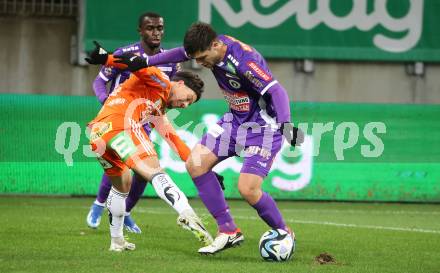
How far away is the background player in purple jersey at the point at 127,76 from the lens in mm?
9562

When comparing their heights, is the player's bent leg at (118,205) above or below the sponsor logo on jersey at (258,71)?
below

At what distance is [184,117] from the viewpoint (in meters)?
14.1

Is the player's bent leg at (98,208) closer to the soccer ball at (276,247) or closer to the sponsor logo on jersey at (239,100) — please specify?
the sponsor logo on jersey at (239,100)

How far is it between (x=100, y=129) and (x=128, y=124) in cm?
22

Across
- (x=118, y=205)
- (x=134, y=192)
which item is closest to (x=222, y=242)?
(x=118, y=205)

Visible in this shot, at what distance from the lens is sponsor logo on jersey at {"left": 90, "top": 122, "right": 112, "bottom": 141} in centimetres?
766

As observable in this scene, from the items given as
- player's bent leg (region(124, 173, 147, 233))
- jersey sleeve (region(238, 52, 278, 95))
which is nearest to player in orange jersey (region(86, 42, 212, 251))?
jersey sleeve (region(238, 52, 278, 95))

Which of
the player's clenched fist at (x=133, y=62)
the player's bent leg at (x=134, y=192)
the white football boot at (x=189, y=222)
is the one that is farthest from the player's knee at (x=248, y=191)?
the player's bent leg at (x=134, y=192)

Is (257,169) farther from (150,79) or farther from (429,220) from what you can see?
(429,220)

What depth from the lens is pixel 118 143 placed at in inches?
298

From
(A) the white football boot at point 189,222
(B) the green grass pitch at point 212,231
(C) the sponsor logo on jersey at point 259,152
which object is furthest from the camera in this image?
(C) the sponsor logo on jersey at point 259,152

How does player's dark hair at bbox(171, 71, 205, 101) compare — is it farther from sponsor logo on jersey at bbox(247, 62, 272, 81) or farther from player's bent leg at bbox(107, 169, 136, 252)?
player's bent leg at bbox(107, 169, 136, 252)

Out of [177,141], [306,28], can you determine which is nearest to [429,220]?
[177,141]

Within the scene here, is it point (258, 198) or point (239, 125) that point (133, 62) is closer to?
point (239, 125)
